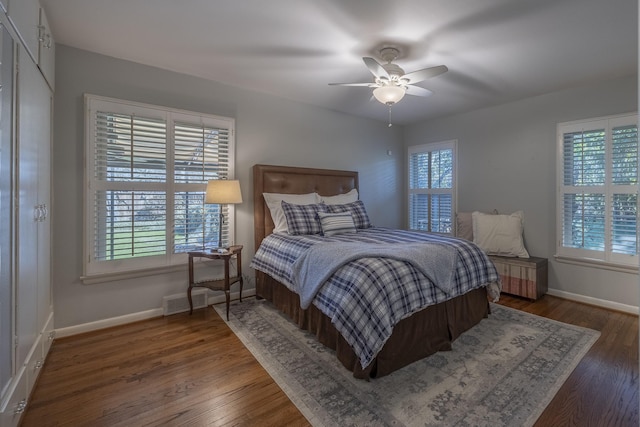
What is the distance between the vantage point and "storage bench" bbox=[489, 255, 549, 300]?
3.39m

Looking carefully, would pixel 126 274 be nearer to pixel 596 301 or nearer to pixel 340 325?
pixel 340 325

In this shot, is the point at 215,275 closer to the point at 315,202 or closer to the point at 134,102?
the point at 315,202

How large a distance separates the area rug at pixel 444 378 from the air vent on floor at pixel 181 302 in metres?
0.67

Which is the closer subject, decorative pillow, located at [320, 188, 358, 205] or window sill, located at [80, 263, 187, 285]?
window sill, located at [80, 263, 187, 285]

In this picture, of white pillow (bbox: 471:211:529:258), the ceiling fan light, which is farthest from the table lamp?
white pillow (bbox: 471:211:529:258)

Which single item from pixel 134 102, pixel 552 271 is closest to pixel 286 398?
pixel 134 102

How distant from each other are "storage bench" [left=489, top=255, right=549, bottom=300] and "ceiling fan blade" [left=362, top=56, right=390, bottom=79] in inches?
110

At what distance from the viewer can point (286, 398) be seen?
1771mm

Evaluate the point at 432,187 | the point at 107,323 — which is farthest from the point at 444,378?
the point at 432,187

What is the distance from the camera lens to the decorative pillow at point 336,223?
3.25m

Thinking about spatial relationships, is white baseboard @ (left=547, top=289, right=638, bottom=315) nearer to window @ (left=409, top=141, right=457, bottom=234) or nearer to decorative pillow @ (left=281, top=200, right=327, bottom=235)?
window @ (left=409, top=141, right=457, bottom=234)

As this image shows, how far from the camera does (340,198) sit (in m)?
3.97

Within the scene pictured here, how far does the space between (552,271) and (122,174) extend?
499 centimetres

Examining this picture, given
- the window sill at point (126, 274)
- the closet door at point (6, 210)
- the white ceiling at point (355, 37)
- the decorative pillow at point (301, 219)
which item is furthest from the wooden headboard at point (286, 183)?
the closet door at point (6, 210)
